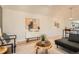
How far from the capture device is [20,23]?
1.91 meters

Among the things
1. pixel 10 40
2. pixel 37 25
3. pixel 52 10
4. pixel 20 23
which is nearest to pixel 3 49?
pixel 10 40

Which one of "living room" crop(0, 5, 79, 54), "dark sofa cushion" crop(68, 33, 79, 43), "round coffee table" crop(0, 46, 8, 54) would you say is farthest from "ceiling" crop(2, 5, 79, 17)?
"round coffee table" crop(0, 46, 8, 54)

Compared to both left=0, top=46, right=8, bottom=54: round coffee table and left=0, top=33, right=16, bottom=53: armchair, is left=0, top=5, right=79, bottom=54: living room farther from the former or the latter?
left=0, top=46, right=8, bottom=54: round coffee table

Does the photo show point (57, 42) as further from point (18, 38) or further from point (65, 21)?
point (18, 38)

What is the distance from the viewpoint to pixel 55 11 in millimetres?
1978

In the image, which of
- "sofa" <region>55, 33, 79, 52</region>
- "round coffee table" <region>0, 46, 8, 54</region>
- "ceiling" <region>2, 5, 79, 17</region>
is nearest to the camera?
"round coffee table" <region>0, 46, 8, 54</region>

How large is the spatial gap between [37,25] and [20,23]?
347 millimetres

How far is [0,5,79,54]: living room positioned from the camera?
5.96ft

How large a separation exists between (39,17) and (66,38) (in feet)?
2.36

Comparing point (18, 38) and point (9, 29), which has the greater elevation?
point (9, 29)

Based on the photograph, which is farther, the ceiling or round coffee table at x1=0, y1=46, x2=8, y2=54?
the ceiling
